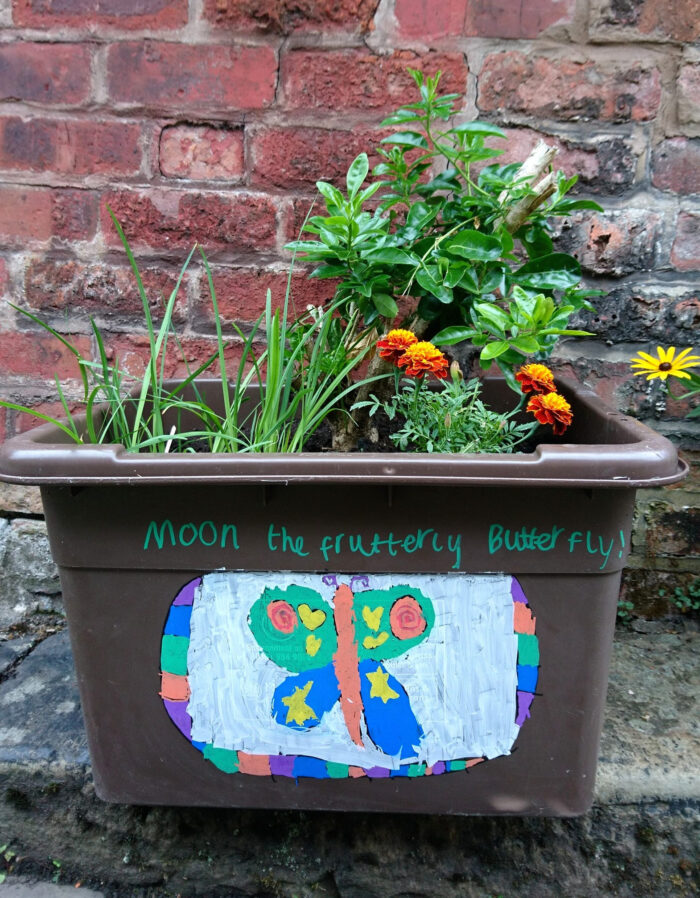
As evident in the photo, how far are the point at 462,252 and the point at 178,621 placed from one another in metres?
0.60

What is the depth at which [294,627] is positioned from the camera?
837 millimetres

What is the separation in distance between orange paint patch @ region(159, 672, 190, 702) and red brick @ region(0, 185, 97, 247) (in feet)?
2.83

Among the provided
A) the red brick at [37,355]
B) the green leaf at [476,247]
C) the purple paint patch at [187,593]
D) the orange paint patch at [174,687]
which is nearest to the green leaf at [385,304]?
the green leaf at [476,247]

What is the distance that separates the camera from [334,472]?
76cm

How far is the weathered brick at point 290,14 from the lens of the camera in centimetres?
120

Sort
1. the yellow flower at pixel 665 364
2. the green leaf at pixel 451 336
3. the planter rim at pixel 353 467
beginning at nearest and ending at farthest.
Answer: the planter rim at pixel 353 467 → the green leaf at pixel 451 336 → the yellow flower at pixel 665 364

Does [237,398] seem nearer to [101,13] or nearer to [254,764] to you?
[254,764]

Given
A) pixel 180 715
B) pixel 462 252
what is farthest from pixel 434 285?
pixel 180 715

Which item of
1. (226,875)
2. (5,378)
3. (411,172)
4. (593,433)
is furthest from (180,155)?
(226,875)

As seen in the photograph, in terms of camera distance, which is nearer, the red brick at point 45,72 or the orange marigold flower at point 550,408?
the orange marigold flower at point 550,408

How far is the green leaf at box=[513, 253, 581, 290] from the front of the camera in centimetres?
98

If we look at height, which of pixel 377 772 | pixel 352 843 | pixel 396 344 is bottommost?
pixel 352 843

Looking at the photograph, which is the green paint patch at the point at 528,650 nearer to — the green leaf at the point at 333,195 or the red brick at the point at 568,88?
the green leaf at the point at 333,195

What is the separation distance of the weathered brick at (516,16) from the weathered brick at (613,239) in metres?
0.33
